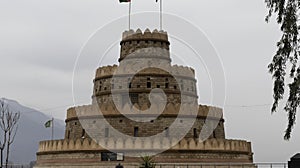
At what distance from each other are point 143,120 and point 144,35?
24.5ft

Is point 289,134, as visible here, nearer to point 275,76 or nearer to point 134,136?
point 275,76

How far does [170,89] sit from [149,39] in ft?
14.1

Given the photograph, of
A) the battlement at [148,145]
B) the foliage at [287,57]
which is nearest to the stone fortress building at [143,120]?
the battlement at [148,145]

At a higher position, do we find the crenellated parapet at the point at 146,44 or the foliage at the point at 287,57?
the crenellated parapet at the point at 146,44

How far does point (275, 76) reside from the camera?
46.2 ft

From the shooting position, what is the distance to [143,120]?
1073 inches

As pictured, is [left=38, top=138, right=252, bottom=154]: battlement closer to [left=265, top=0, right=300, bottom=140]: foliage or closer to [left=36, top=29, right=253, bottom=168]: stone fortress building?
[left=36, top=29, right=253, bottom=168]: stone fortress building

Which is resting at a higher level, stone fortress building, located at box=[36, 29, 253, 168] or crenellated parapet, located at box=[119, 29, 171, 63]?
crenellated parapet, located at box=[119, 29, 171, 63]

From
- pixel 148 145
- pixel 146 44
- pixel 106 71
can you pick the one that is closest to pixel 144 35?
pixel 146 44

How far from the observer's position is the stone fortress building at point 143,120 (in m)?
24.6

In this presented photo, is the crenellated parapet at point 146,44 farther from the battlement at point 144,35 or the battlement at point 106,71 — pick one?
the battlement at point 106,71

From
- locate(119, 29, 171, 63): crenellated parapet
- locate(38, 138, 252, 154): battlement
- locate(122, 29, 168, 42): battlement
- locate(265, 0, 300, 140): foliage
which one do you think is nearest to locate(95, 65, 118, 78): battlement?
locate(119, 29, 171, 63): crenellated parapet

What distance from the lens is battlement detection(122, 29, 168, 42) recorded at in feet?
105

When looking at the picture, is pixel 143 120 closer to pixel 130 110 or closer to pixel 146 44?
pixel 130 110
